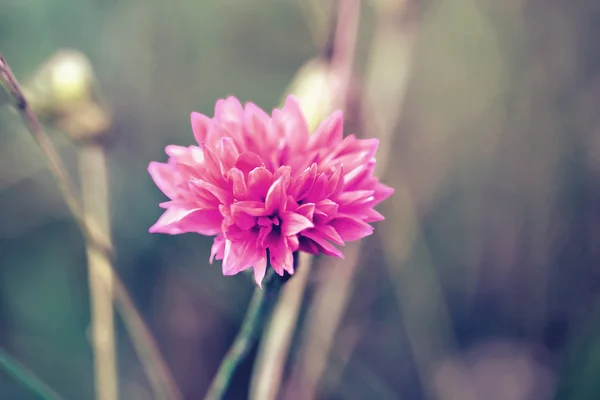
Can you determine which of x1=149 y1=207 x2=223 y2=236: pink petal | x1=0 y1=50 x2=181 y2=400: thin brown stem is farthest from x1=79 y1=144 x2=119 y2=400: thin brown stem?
x1=149 y1=207 x2=223 y2=236: pink petal

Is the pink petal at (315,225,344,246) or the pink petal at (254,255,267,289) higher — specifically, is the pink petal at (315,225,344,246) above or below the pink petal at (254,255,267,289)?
above

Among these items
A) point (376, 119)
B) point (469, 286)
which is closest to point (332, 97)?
point (376, 119)

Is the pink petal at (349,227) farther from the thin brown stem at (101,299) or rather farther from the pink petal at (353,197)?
A: the thin brown stem at (101,299)

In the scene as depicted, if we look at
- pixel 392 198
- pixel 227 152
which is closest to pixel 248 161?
pixel 227 152

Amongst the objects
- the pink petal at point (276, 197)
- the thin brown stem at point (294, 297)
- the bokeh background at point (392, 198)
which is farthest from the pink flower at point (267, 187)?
the bokeh background at point (392, 198)

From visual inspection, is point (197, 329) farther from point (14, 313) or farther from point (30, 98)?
point (30, 98)

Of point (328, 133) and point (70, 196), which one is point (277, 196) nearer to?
point (328, 133)

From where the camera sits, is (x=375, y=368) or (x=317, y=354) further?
(x=375, y=368)

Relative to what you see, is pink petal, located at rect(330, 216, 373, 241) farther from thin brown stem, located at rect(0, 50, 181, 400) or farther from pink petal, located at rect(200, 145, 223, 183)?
thin brown stem, located at rect(0, 50, 181, 400)

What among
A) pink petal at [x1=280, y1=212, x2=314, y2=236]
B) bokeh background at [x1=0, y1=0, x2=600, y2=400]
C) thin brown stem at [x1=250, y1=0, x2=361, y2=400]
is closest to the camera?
pink petal at [x1=280, y1=212, x2=314, y2=236]
